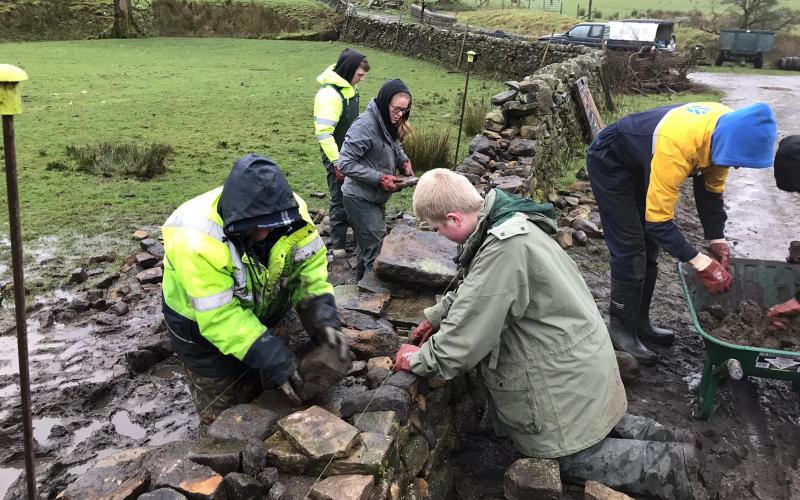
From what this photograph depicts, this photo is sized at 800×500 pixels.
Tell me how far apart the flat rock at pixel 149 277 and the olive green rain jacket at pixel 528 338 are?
3617mm

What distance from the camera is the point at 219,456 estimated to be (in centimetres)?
241

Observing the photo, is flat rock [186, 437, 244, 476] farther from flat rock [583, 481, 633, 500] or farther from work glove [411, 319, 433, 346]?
flat rock [583, 481, 633, 500]

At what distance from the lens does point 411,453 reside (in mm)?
2863

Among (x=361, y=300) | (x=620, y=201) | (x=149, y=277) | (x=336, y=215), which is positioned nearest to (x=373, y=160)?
(x=336, y=215)

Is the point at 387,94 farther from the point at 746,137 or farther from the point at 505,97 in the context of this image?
the point at 505,97

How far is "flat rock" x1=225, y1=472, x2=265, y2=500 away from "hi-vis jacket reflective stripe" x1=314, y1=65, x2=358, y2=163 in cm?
375

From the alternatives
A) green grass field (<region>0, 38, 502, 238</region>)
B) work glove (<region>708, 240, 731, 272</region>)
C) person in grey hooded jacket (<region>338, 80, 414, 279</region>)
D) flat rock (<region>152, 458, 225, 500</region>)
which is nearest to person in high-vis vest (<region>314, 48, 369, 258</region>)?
person in grey hooded jacket (<region>338, 80, 414, 279</region>)

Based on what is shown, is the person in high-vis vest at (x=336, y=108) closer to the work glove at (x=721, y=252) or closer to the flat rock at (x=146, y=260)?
the flat rock at (x=146, y=260)

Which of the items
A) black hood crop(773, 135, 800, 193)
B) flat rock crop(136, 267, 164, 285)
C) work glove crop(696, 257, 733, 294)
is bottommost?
flat rock crop(136, 267, 164, 285)

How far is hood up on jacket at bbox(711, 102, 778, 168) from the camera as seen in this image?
3248mm

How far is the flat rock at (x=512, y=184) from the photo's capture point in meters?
6.00

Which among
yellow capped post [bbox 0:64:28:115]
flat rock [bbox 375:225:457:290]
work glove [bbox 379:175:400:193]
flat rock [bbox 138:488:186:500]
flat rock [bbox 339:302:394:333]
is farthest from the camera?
work glove [bbox 379:175:400:193]

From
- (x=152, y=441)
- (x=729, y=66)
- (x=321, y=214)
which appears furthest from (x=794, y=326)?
(x=729, y=66)

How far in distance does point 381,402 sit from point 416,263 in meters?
1.44
